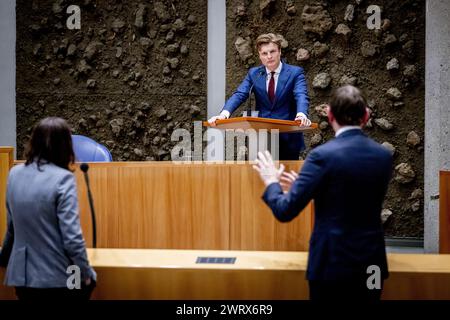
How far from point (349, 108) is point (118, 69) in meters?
4.48

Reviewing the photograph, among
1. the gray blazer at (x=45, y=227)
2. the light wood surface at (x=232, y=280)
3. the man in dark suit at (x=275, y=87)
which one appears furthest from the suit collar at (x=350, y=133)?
the man in dark suit at (x=275, y=87)

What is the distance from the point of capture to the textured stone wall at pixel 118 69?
611 centimetres

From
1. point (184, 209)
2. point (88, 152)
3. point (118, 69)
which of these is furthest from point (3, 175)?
point (118, 69)

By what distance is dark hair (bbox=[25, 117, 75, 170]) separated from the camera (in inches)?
88.4

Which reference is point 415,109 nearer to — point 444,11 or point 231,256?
point 444,11

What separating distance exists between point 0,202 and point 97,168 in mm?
671

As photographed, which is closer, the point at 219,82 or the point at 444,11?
the point at 444,11

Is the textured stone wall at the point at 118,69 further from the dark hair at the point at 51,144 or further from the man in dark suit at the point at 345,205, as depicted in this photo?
the man in dark suit at the point at 345,205

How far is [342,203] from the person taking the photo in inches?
80.6

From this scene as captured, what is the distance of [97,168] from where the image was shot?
11.1 ft

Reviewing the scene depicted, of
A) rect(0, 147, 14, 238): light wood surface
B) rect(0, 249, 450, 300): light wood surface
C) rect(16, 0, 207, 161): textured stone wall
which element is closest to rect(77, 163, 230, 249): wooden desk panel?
rect(0, 147, 14, 238): light wood surface

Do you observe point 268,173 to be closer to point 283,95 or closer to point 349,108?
point 349,108

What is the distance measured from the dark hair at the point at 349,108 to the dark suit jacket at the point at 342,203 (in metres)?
0.08
